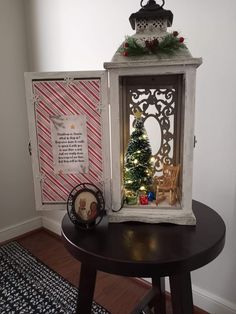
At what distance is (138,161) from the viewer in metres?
0.88

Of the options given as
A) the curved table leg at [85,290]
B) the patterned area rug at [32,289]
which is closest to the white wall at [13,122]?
the patterned area rug at [32,289]

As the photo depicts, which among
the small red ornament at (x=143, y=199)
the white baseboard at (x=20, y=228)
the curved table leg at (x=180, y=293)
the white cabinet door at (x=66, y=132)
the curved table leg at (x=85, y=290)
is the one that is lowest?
the white baseboard at (x=20, y=228)

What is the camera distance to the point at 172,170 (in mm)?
893

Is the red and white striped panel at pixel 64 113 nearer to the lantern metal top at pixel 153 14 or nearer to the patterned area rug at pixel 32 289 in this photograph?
the lantern metal top at pixel 153 14

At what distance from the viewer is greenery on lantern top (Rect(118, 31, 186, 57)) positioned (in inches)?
28.5

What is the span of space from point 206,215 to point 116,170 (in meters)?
0.34

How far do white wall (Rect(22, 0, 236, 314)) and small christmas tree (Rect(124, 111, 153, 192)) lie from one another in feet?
1.39

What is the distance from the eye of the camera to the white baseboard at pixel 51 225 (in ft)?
6.84

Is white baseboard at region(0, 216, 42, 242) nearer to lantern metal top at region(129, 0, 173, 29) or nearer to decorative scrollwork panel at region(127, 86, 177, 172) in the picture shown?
decorative scrollwork panel at region(127, 86, 177, 172)

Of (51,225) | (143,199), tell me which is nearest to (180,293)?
(143,199)

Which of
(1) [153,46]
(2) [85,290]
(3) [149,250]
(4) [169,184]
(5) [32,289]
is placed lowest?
(5) [32,289]

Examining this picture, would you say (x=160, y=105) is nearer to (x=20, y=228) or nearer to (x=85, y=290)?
(x=85, y=290)

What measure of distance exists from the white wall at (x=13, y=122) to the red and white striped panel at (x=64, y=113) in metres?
1.26

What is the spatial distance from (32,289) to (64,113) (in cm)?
118
